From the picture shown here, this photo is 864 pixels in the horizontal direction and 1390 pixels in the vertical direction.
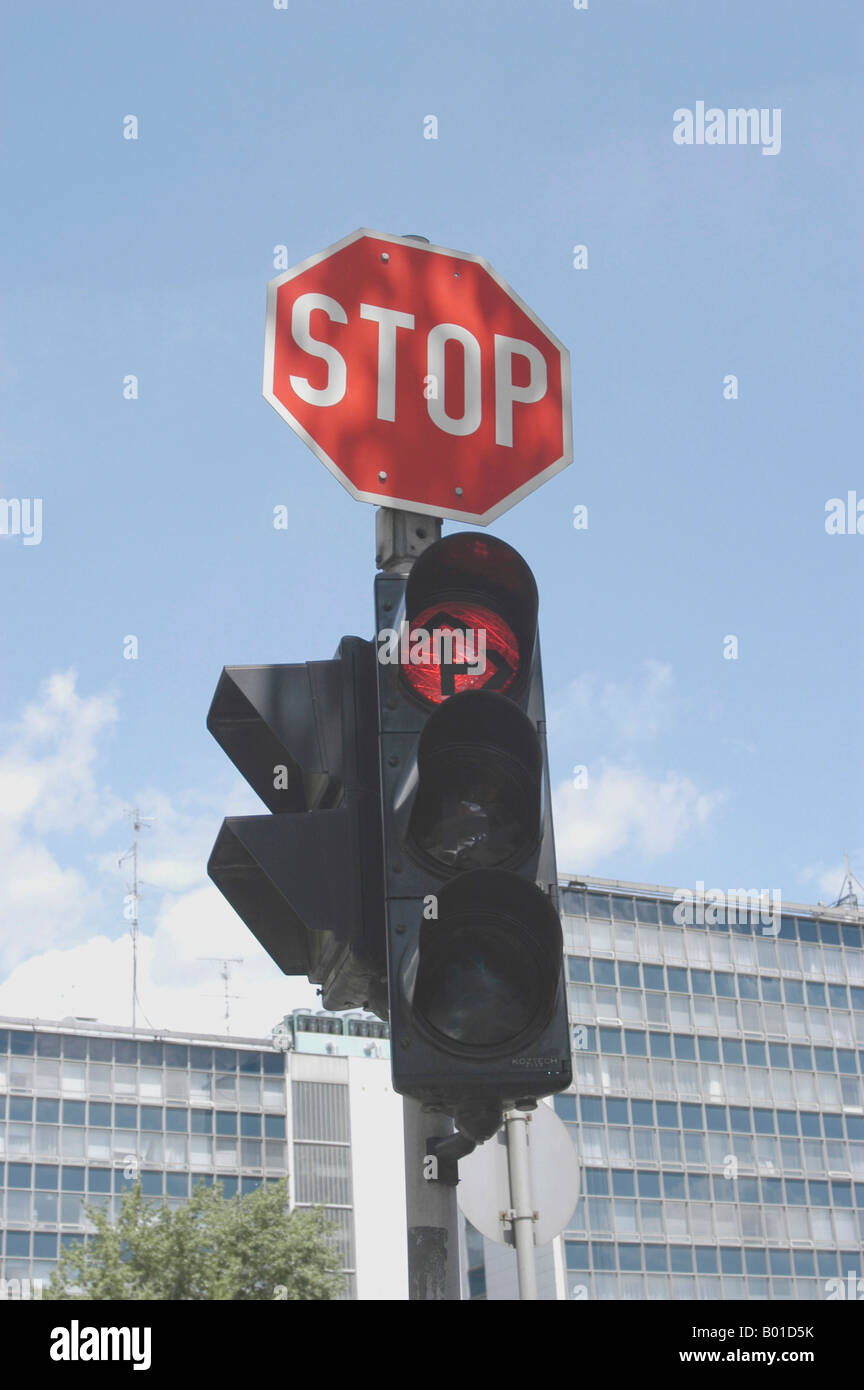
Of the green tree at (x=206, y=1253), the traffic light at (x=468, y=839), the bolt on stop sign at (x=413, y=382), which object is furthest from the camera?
the green tree at (x=206, y=1253)

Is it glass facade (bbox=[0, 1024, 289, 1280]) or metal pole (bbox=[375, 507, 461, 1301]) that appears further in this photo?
glass facade (bbox=[0, 1024, 289, 1280])

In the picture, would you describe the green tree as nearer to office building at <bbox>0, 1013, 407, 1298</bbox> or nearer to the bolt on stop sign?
office building at <bbox>0, 1013, 407, 1298</bbox>

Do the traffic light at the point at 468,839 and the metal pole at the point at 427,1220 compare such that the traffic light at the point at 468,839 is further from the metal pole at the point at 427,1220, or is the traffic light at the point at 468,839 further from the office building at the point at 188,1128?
the office building at the point at 188,1128

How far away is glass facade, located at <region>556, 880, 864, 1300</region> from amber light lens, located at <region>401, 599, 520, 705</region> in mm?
65875

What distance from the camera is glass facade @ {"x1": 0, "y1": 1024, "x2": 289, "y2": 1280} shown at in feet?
257

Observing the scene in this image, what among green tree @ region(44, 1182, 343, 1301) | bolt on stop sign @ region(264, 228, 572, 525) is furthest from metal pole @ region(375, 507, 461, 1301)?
green tree @ region(44, 1182, 343, 1301)

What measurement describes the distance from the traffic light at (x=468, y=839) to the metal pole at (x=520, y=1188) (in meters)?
3.78

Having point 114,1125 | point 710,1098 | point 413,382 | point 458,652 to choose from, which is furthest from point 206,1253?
point 114,1125

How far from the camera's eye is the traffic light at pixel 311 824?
11.3 ft

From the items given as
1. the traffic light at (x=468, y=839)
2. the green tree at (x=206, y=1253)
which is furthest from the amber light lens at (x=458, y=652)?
the green tree at (x=206, y=1253)

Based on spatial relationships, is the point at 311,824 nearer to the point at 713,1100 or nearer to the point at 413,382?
the point at 413,382
